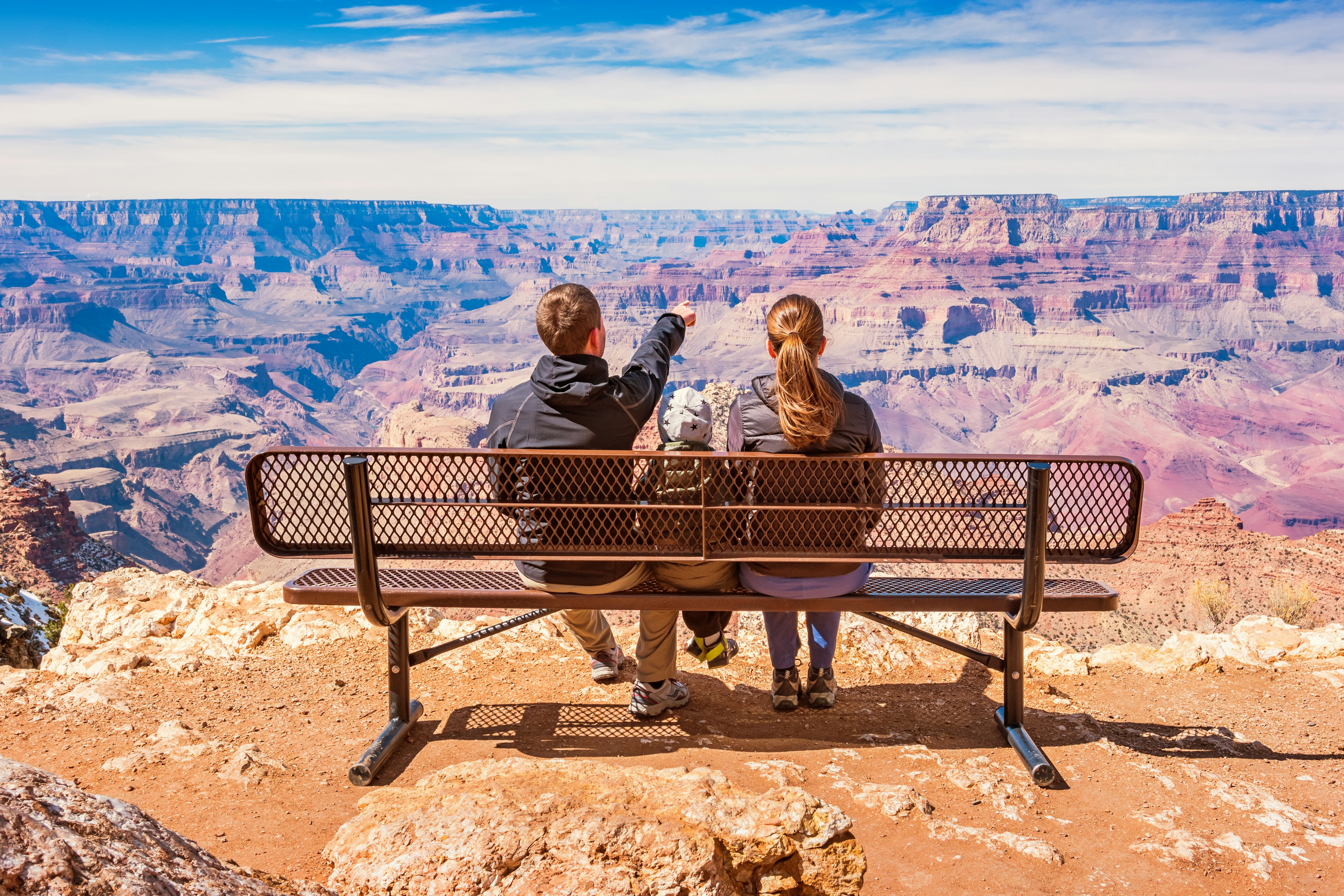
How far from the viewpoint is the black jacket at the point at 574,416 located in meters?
3.34

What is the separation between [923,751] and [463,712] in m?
2.23

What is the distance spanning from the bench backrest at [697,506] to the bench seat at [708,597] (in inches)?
8.4

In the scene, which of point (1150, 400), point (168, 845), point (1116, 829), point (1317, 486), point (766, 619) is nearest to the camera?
point (168, 845)

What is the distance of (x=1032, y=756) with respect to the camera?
11.6 feet

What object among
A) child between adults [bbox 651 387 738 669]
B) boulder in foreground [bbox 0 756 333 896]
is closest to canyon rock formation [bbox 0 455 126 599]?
child between adults [bbox 651 387 738 669]

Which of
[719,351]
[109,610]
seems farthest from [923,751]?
[719,351]

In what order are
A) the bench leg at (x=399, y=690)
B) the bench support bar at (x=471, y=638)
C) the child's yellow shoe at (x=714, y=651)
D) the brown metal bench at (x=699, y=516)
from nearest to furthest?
the brown metal bench at (x=699, y=516) → the bench leg at (x=399, y=690) → the bench support bar at (x=471, y=638) → the child's yellow shoe at (x=714, y=651)

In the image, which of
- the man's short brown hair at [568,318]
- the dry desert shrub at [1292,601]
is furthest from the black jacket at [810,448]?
the dry desert shrub at [1292,601]

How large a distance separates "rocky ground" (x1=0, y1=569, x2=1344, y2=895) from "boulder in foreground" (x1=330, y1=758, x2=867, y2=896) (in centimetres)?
9

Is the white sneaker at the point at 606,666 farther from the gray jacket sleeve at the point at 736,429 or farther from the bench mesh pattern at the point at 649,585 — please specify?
the gray jacket sleeve at the point at 736,429

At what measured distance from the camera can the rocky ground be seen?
2.79 metres

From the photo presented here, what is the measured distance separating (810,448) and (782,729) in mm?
1488

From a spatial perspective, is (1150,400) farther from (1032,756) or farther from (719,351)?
(1032,756)

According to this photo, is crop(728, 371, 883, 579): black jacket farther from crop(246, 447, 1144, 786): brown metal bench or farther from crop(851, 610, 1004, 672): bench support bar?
crop(851, 610, 1004, 672): bench support bar
